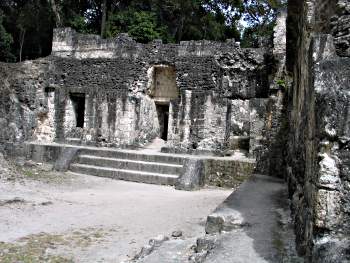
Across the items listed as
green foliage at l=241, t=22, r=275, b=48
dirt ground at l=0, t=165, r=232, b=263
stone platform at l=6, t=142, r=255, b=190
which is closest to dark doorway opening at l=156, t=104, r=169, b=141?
stone platform at l=6, t=142, r=255, b=190

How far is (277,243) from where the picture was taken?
4012mm

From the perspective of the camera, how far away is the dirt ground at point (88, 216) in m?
5.81

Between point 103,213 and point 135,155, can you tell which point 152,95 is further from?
point 103,213

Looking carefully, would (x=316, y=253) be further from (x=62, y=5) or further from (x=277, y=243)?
(x=62, y=5)

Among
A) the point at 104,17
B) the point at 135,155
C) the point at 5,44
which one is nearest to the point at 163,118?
the point at 135,155

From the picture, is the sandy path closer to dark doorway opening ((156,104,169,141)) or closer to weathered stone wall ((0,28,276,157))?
weathered stone wall ((0,28,276,157))

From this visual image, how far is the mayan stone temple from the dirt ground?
43 mm

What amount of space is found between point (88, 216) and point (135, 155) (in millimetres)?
5638

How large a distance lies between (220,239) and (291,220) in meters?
0.94

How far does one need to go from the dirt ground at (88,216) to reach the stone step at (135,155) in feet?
4.21

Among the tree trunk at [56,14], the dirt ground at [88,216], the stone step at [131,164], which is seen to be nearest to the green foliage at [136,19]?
the tree trunk at [56,14]

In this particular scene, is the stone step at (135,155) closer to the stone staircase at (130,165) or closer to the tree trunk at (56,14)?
the stone staircase at (130,165)

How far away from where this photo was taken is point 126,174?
1264 centimetres

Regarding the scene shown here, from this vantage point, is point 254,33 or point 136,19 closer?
point 136,19
